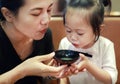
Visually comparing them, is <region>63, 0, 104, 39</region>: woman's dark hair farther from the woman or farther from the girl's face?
the woman

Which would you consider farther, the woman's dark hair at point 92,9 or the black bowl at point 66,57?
the woman's dark hair at point 92,9

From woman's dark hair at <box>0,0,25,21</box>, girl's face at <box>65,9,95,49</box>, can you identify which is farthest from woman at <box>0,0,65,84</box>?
girl's face at <box>65,9,95,49</box>

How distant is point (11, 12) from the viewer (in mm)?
1122

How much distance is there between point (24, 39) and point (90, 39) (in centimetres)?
36

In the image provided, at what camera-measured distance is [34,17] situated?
109 cm

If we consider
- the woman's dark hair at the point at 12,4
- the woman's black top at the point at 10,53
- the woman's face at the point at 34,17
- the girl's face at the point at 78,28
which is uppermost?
the woman's dark hair at the point at 12,4

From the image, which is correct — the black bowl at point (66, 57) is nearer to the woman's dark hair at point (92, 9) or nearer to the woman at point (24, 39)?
the woman at point (24, 39)

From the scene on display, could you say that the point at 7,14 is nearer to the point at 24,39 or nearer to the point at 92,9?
the point at 24,39

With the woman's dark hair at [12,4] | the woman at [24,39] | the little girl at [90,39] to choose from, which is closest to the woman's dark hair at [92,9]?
the little girl at [90,39]

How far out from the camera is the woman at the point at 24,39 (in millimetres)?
1057

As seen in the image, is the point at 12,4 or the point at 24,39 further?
the point at 24,39

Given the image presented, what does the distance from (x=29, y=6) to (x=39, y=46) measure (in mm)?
309

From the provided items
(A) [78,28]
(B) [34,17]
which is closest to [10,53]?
(B) [34,17]

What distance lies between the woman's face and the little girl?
0.44 feet
